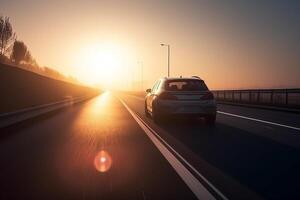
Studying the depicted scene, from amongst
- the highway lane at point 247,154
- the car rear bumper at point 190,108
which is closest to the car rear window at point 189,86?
the car rear bumper at point 190,108

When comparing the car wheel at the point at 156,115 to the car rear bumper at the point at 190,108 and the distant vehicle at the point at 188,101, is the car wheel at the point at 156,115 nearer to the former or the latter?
the distant vehicle at the point at 188,101

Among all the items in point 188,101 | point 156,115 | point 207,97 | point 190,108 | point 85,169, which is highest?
point 207,97

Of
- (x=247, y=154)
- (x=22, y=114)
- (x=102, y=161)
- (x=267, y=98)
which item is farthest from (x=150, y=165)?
(x=267, y=98)

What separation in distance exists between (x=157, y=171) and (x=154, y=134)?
6018mm

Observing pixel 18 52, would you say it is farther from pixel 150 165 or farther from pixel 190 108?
pixel 150 165

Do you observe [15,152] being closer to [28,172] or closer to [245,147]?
[28,172]

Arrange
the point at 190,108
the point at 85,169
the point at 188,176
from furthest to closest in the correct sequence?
the point at 190,108, the point at 85,169, the point at 188,176

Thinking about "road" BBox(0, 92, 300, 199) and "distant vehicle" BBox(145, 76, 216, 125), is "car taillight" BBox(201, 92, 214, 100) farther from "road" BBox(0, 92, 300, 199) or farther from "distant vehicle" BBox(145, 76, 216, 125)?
"road" BBox(0, 92, 300, 199)

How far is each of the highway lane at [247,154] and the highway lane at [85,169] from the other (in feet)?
2.52

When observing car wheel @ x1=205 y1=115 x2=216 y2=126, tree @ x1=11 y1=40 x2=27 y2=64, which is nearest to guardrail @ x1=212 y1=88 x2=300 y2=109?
car wheel @ x1=205 y1=115 x2=216 y2=126

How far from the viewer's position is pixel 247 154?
31.1ft

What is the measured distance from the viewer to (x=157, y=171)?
7664 mm

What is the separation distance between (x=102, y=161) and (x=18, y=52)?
12176 cm

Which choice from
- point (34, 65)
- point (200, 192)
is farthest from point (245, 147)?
point (34, 65)
